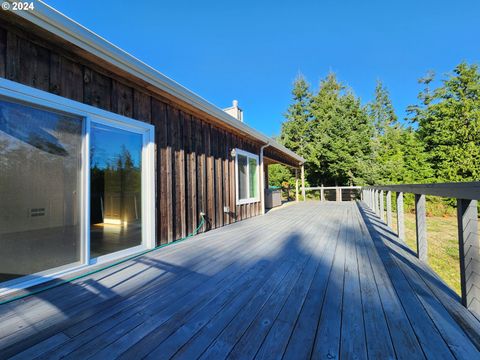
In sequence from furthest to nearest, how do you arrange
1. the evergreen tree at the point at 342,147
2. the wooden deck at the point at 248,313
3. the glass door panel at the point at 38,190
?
the evergreen tree at the point at 342,147, the glass door panel at the point at 38,190, the wooden deck at the point at 248,313

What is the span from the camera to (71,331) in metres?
1.28

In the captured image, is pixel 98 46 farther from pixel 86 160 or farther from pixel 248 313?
pixel 248 313

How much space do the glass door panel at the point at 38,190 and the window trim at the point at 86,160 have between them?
0.04m

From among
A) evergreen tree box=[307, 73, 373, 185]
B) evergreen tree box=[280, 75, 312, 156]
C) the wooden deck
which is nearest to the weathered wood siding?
the wooden deck

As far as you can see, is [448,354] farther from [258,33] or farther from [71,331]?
[258,33]

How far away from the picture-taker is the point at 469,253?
1.43 meters

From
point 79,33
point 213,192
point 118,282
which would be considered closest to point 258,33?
point 213,192

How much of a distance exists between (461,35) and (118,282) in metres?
18.2

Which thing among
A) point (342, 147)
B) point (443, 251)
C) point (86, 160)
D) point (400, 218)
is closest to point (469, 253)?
point (400, 218)

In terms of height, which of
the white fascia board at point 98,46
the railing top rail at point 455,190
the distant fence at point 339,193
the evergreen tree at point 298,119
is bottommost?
the distant fence at point 339,193

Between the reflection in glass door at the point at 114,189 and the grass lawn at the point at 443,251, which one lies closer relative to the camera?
the reflection in glass door at the point at 114,189

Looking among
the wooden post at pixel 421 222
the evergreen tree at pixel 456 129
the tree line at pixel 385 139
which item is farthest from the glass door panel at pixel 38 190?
the evergreen tree at pixel 456 129

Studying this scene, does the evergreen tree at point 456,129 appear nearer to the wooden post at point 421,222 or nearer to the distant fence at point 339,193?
the distant fence at point 339,193

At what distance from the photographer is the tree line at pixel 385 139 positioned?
1082 cm
